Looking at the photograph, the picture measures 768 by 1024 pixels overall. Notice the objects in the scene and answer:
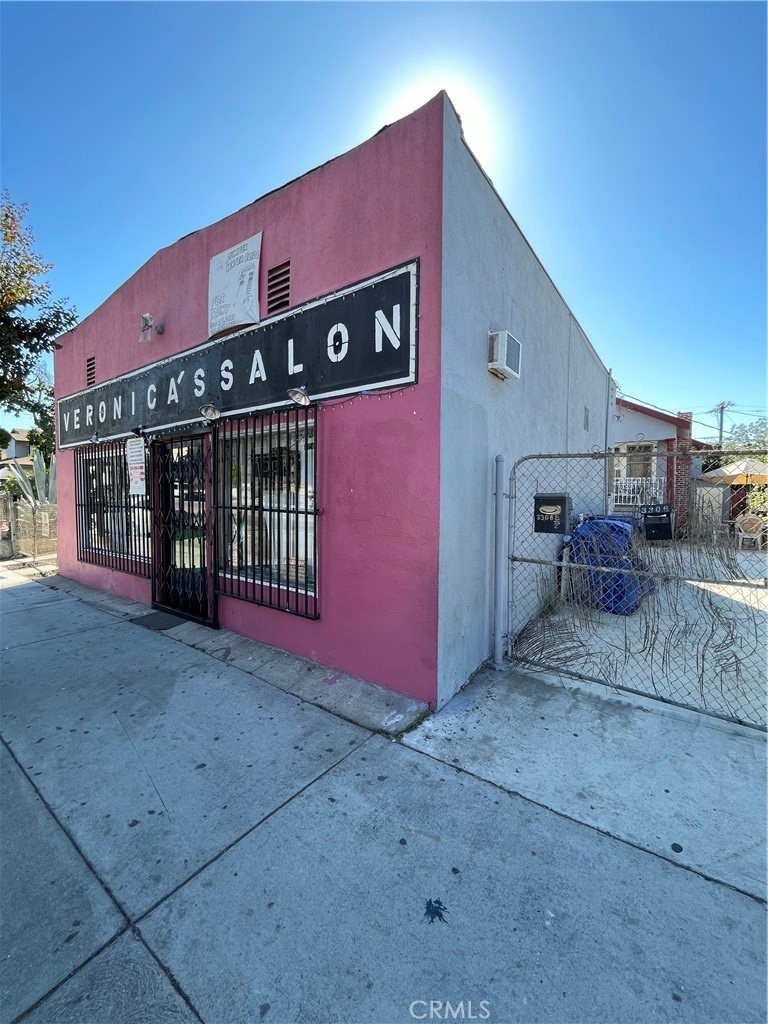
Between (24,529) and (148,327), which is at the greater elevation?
(148,327)

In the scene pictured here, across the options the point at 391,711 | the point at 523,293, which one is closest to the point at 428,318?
the point at 523,293

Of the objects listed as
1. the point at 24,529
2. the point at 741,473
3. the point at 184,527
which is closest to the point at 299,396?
the point at 184,527

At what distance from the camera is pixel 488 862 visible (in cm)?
204

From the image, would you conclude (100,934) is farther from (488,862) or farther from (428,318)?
(428,318)

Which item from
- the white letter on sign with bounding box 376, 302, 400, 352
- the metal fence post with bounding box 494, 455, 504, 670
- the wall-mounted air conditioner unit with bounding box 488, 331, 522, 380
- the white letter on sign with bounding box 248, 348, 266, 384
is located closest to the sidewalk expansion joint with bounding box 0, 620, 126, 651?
the white letter on sign with bounding box 248, 348, 266, 384

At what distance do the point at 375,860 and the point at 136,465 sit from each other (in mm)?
5757

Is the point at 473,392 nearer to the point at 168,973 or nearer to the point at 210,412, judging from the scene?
the point at 210,412

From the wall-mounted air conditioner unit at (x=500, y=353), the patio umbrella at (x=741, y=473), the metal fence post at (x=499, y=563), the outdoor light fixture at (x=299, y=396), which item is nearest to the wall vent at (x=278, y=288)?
the outdoor light fixture at (x=299, y=396)

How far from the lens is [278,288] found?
14.2 feet

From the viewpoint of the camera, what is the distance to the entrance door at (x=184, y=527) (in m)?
5.27

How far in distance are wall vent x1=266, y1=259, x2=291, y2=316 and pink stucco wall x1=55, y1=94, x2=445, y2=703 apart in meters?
0.08

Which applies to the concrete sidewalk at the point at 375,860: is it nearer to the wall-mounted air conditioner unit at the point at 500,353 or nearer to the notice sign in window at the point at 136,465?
the wall-mounted air conditioner unit at the point at 500,353

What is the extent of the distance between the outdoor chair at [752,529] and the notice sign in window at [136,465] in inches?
258

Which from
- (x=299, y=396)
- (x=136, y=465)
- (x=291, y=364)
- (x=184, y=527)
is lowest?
(x=184, y=527)
